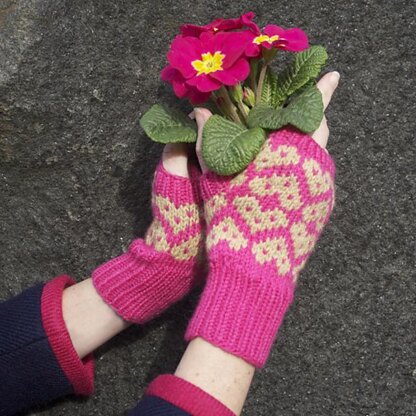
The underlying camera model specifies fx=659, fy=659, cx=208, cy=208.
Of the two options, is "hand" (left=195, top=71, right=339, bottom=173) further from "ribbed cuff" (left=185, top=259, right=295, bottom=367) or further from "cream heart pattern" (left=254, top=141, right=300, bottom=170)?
"ribbed cuff" (left=185, top=259, right=295, bottom=367)

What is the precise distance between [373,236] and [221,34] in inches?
17.9

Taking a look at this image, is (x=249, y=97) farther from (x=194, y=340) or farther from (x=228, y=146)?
(x=194, y=340)

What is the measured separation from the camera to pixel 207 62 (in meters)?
0.98

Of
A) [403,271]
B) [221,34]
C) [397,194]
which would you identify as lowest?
[403,271]

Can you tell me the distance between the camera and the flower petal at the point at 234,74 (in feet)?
3.09

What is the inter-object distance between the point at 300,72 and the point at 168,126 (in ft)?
0.73

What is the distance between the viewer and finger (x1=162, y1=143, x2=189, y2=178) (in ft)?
3.53

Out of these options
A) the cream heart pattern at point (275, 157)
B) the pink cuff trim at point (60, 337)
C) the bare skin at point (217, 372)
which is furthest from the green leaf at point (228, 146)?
the pink cuff trim at point (60, 337)

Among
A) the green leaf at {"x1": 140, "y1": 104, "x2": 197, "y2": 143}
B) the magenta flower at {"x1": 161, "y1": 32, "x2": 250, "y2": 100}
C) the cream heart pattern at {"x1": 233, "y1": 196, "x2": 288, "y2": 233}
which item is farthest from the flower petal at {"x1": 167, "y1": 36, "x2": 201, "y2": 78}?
the cream heart pattern at {"x1": 233, "y1": 196, "x2": 288, "y2": 233}

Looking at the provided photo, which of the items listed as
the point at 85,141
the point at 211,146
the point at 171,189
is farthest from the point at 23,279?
the point at 211,146

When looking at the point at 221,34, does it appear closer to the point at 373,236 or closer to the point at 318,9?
the point at 318,9

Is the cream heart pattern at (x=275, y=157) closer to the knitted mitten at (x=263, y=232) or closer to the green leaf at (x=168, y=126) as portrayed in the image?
the knitted mitten at (x=263, y=232)

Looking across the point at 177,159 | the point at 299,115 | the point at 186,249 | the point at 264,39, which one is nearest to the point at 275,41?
the point at 264,39

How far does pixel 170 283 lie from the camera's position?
112 centimetres
